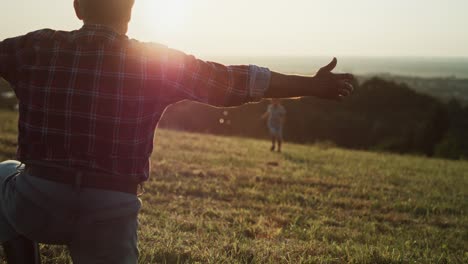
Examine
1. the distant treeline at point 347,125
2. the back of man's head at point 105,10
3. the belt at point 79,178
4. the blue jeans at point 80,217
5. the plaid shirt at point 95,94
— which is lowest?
the distant treeline at point 347,125

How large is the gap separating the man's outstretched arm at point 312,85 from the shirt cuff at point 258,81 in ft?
0.08

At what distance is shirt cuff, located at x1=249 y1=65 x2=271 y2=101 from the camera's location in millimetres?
2648

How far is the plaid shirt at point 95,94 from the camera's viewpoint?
2385 mm

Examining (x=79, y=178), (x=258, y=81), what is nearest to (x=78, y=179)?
(x=79, y=178)

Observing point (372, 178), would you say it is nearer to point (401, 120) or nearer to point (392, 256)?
point (392, 256)

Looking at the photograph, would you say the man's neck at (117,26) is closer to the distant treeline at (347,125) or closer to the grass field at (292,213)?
the grass field at (292,213)

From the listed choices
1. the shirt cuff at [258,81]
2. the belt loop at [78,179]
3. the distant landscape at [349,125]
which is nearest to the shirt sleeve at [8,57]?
the belt loop at [78,179]

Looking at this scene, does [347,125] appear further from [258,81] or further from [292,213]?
[258,81]

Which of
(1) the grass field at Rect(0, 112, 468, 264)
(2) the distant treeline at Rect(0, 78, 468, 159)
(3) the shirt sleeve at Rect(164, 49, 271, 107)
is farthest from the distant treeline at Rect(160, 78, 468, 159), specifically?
(3) the shirt sleeve at Rect(164, 49, 271, 107)

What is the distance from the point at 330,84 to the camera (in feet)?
8.82

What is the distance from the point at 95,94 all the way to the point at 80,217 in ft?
1.84

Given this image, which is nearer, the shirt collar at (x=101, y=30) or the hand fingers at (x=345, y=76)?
the shirt collar at (x=101, y=30)

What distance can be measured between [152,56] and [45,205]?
833 millimetres

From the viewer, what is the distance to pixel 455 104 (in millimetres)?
71375
